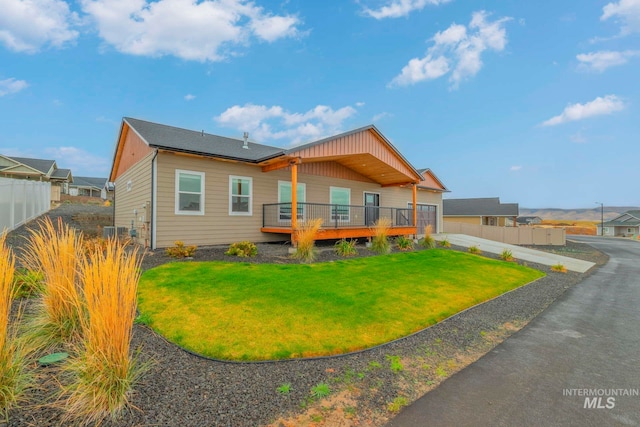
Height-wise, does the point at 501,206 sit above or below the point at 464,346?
above

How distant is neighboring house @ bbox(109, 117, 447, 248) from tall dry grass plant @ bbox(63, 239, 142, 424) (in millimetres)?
7942

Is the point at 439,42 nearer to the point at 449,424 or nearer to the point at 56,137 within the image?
the point at 449,424

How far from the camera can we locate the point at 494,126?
2202 cm

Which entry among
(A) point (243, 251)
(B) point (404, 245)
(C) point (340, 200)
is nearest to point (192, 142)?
(A) point (243, 251)

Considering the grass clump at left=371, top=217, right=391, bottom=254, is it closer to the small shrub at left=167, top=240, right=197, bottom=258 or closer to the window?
the window

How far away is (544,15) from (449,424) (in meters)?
17.3

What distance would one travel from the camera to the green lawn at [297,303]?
389 centimetres

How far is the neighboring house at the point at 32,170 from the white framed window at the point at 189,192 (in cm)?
2359

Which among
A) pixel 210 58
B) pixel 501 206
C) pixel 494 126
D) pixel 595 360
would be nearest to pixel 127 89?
pixel 210 58

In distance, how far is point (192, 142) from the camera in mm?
11516

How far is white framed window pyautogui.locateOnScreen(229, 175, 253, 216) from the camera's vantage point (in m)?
11.4

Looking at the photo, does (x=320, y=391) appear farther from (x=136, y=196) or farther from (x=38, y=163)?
(x=38, y=163)

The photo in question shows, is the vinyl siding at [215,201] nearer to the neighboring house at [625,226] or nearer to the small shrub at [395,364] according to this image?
→ the small shrub at [395,364]

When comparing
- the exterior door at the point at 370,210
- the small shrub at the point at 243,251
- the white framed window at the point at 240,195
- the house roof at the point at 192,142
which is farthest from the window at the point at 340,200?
the small shrub at the point at 243,251
